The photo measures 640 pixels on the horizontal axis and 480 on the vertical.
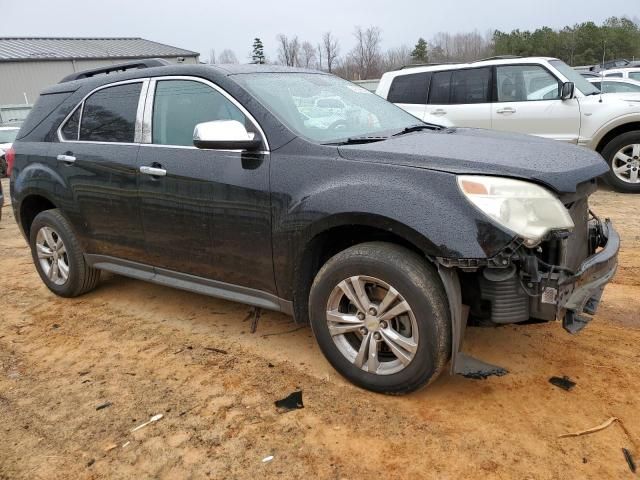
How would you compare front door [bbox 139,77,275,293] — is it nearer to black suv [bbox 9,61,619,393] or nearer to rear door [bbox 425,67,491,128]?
black suv [bbox 9,61,619,393]

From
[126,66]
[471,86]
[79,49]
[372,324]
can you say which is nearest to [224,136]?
[372,324]

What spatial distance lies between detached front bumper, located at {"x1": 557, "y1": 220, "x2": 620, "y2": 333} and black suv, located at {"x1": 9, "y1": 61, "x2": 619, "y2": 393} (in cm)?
1

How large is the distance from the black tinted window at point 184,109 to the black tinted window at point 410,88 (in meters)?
5.93

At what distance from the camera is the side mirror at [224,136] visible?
10.3ft

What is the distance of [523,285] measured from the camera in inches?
103

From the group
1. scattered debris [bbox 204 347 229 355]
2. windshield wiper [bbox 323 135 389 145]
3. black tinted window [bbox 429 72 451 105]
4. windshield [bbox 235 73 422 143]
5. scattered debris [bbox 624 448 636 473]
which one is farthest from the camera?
black tinted window [bbox 429 72 451 105]

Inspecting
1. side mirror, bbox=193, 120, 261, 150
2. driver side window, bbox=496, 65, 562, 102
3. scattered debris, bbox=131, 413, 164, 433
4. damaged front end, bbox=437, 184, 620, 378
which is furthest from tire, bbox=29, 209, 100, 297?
driver side window, bbox=496, 65, 562, 102

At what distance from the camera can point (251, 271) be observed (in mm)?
3371

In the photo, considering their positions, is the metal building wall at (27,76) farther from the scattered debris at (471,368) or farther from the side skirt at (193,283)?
the scattered debris at (471,368)

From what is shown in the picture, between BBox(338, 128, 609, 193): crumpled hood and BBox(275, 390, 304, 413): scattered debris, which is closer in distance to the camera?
BBox(338, 128, 609, 193): crumpled hood

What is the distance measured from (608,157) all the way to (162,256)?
6572 mm

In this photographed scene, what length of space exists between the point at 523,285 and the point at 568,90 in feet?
20.3

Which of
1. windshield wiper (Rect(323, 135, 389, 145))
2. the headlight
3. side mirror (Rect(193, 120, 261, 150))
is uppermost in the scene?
side mirror (Rect(193, 120, 261, 150))

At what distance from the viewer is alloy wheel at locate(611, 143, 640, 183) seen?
25.2 ft
